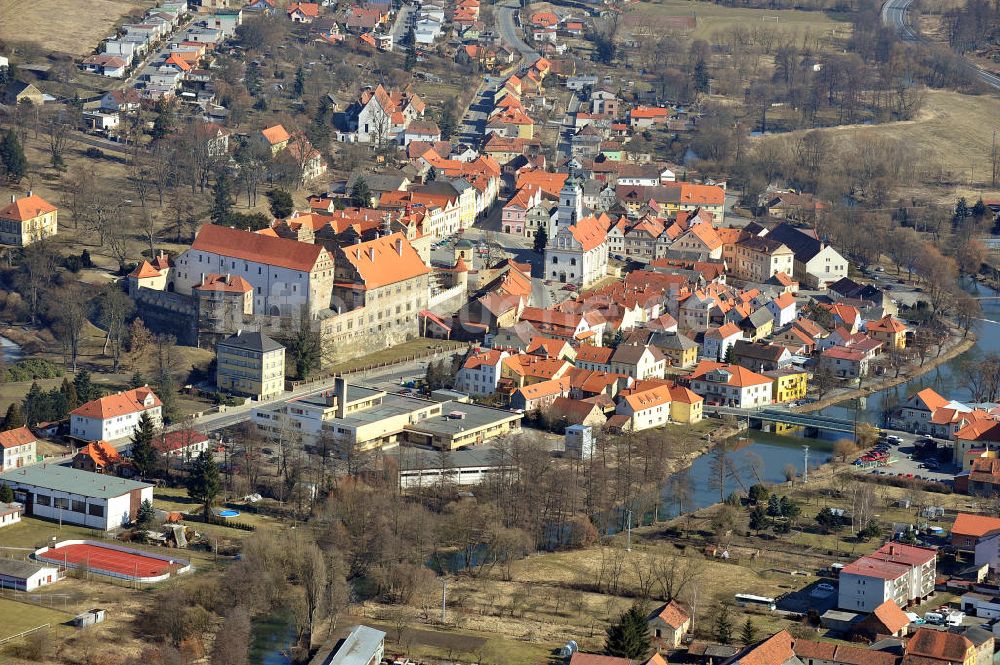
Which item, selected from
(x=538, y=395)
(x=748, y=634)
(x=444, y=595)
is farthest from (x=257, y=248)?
(x=748, y=634)

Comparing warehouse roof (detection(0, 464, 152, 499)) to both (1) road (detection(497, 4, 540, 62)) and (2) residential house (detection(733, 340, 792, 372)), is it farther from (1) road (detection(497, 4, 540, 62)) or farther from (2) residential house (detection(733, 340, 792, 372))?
(1) road (detection(497, 4, 540, 62))

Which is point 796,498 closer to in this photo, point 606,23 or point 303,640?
point 303,640

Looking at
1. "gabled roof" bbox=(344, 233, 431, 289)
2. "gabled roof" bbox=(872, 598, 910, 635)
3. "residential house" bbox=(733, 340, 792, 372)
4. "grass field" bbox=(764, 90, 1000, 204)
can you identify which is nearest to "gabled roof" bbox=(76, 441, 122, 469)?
"gabled roof" bbox=(344, 233, 431, 289)

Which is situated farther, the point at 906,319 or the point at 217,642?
the point at 906,319

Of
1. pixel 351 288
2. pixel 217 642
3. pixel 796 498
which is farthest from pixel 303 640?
pixel 351 288

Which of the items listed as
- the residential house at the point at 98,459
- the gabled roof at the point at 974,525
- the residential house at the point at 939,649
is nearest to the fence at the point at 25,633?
the residential house at the point at 98,459

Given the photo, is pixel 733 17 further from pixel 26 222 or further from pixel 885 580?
pixel 885 580

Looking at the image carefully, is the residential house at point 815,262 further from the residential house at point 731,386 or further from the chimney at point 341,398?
the chimney at point 341,398
